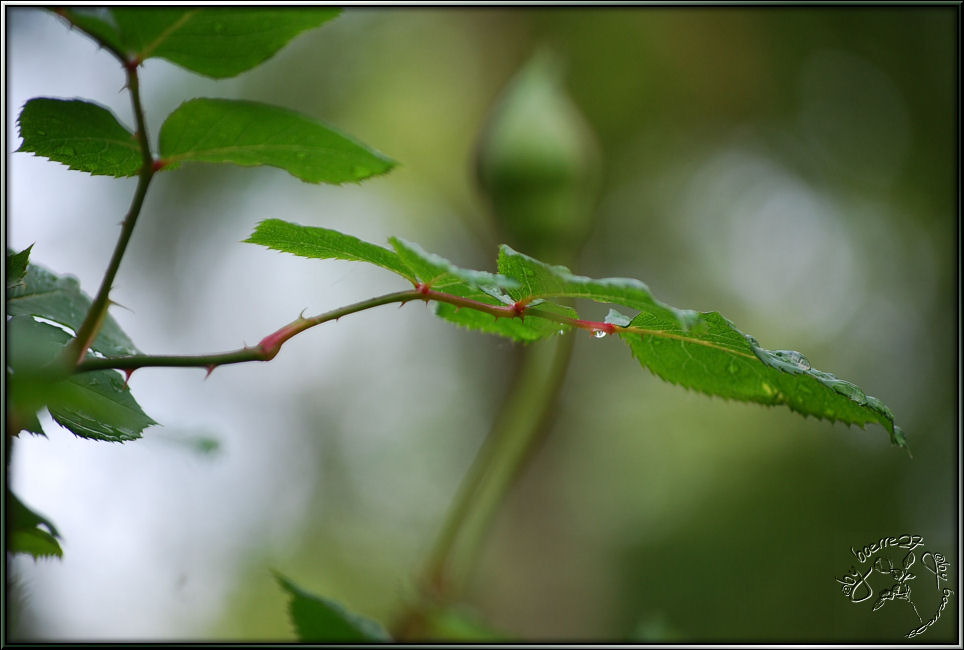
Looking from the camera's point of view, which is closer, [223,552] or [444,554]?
[444,554]

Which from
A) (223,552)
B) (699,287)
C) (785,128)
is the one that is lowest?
(223,552)

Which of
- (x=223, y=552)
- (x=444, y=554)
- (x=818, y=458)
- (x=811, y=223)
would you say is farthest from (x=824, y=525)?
(x=223, y=552)

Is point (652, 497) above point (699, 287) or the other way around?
the other way around

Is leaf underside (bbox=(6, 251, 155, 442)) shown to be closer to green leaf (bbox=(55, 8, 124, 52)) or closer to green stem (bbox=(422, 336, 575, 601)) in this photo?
green leaf (bbox=(55, 8, 124, 52))

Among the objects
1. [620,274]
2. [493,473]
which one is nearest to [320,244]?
[493,473]

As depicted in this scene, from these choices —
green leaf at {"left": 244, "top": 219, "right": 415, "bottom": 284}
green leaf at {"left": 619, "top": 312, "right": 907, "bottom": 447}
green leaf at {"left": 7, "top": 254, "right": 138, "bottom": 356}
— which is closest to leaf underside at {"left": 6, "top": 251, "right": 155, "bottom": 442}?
green leaf at {"left": 7, "top": 254, "right": 138, "bottom": 356}

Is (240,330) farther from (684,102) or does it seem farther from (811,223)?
(811,223)

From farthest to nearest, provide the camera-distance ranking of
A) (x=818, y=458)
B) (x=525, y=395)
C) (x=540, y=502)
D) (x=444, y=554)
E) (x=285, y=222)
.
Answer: (x=818, y=458), (x=540, y=502), (x=525, y=395), (x=444, y=554), (x=285, y=222)
